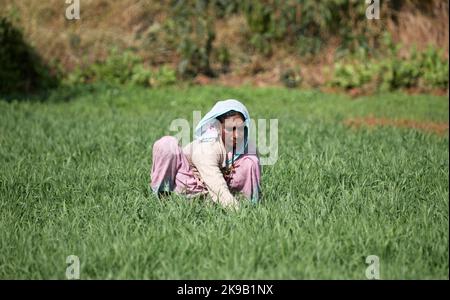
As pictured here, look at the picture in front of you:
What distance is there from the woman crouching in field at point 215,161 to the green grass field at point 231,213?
118 millimetres

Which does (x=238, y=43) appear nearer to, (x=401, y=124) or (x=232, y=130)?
(x=401, y=124)

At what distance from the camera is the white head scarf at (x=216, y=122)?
4094 mm

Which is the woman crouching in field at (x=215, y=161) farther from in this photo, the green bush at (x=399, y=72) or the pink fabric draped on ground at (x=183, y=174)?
the green bush at (x=399, y=72)

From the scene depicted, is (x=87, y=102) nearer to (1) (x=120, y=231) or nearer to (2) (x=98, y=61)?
(2) (x=98, y=61)

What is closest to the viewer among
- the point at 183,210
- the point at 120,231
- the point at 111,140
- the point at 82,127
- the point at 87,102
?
the point at 120,231

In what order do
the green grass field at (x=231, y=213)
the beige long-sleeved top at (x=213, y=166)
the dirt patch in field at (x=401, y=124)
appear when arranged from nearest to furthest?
the green grass field at (x=231, y=213), the beige long-sleeved top at (x=213, y=166), the dirt patch in field at (x=401, y=124)

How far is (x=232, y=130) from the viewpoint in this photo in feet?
13.6

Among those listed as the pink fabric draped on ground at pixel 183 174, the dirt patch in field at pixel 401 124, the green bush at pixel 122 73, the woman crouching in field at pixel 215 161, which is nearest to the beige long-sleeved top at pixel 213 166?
→ the woman crouching in field at pixel 215 161

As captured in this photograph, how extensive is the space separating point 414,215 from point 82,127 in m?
4.32

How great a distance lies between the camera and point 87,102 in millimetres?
9852

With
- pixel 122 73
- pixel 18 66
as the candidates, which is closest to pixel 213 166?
pixel 122 73
